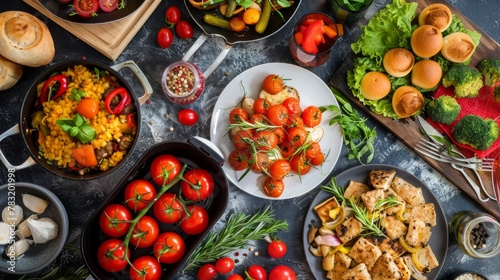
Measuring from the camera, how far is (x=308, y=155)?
2141 mm

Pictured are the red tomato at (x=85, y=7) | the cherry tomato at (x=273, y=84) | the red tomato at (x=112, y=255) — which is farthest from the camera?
the cherry tomato at (x=273, y=84)

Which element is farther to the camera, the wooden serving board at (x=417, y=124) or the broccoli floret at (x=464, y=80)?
the wooden serving board at (x=417, y=124)

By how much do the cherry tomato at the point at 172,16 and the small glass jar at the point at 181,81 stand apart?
0.69 feet

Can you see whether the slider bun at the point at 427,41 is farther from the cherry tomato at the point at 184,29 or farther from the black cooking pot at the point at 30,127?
the black cooking pot at the point at 30,127

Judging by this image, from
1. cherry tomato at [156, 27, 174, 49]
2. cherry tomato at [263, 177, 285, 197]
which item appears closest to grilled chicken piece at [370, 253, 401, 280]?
cherry tomato at [263, 177, 285, 197]

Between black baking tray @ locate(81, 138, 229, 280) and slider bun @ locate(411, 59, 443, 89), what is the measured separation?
944 mm

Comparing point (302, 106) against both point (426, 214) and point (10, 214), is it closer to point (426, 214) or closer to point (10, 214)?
point (426, 214)

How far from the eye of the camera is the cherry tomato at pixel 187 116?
2.21 metres

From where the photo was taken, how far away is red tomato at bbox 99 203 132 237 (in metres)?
1.93

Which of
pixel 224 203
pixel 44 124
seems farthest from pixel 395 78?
pixel 44 124

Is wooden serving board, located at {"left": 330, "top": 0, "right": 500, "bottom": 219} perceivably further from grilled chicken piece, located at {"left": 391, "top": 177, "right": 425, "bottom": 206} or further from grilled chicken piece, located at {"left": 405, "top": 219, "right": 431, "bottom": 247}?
grilled chicken piece, located at {"left": 405, "top": 219, "right": 431, "bottom": 247}

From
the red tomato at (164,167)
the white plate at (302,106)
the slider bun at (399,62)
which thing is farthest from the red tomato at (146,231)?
the slider bun at (399,62)

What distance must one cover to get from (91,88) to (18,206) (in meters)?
0.61

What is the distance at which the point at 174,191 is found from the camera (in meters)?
2.07
